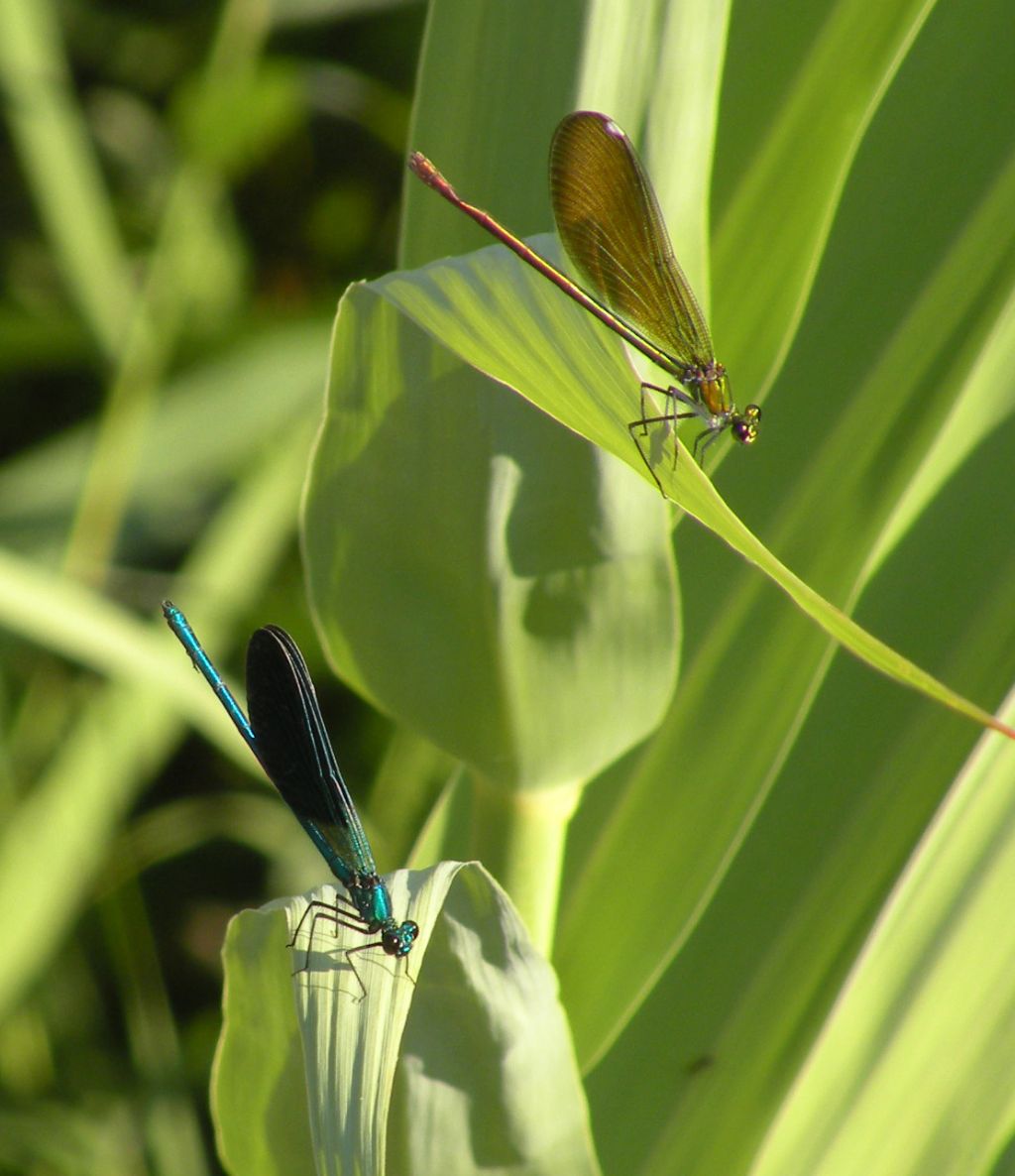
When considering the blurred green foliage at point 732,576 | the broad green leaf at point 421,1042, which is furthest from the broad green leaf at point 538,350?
the broad green leaf at point 421,1042

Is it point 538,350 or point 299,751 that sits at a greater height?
point 538,350

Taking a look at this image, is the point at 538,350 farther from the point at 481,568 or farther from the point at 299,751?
the point at 299,751

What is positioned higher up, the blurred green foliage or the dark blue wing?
the blurred green foliage

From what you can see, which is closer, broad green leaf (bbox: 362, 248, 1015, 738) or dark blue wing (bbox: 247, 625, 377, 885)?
broad green leaf (bbox: 362, 248, 1015, 738)

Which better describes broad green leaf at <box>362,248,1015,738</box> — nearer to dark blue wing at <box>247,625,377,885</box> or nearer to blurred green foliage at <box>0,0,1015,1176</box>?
blurred green foliage at <box>0,0,1015,1176</box>

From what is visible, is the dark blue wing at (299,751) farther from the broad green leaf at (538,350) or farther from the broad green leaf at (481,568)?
the broad green leaf at (538,350)

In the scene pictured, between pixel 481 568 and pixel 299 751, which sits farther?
pixel 299 751

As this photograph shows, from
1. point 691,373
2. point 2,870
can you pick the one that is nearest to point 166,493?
point 2,870

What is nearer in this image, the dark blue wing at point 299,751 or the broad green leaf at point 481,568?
the broad green leaf at point 481,568

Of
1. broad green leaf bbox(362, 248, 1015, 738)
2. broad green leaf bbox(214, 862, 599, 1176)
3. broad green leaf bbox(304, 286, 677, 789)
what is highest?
broad green leaf bbox(362, 248, 1015, 738)

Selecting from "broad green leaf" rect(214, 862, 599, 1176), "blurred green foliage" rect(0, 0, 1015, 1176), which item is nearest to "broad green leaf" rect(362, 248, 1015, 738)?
"blurred green foliage" rect(0, 0, 1015, 1176)

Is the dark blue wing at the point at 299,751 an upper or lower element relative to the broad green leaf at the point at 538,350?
lower

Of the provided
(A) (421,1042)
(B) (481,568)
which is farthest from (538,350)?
(A) (421,1042)
